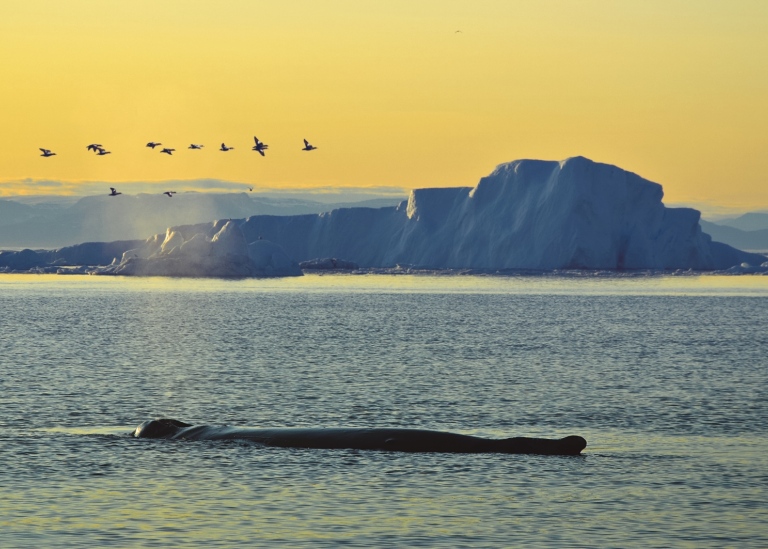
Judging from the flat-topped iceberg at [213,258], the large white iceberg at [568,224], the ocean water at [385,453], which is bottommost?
the ocean water at [385,453]

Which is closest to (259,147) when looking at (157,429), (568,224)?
(157,429)

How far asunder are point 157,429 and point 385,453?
5.49 meters

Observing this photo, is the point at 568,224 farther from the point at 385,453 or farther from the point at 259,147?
the point at 385,453

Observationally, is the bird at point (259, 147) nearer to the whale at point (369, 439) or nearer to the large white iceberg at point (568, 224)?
the whale at point (369, 439)

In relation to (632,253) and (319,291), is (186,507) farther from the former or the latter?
(632,253)

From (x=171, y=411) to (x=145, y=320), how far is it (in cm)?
5571

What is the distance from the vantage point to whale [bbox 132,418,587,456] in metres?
25.0

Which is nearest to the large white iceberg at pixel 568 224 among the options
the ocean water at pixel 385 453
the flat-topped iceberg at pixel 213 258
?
the flat-topped iceberg at pixel 213 258

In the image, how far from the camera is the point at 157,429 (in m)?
27.2

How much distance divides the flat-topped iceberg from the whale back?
142 metres

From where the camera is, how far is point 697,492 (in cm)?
2098

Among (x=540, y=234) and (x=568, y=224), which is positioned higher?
(x=568, y=224)

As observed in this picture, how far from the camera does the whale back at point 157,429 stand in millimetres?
27109

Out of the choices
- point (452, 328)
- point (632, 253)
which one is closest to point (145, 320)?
point (452, 328)
